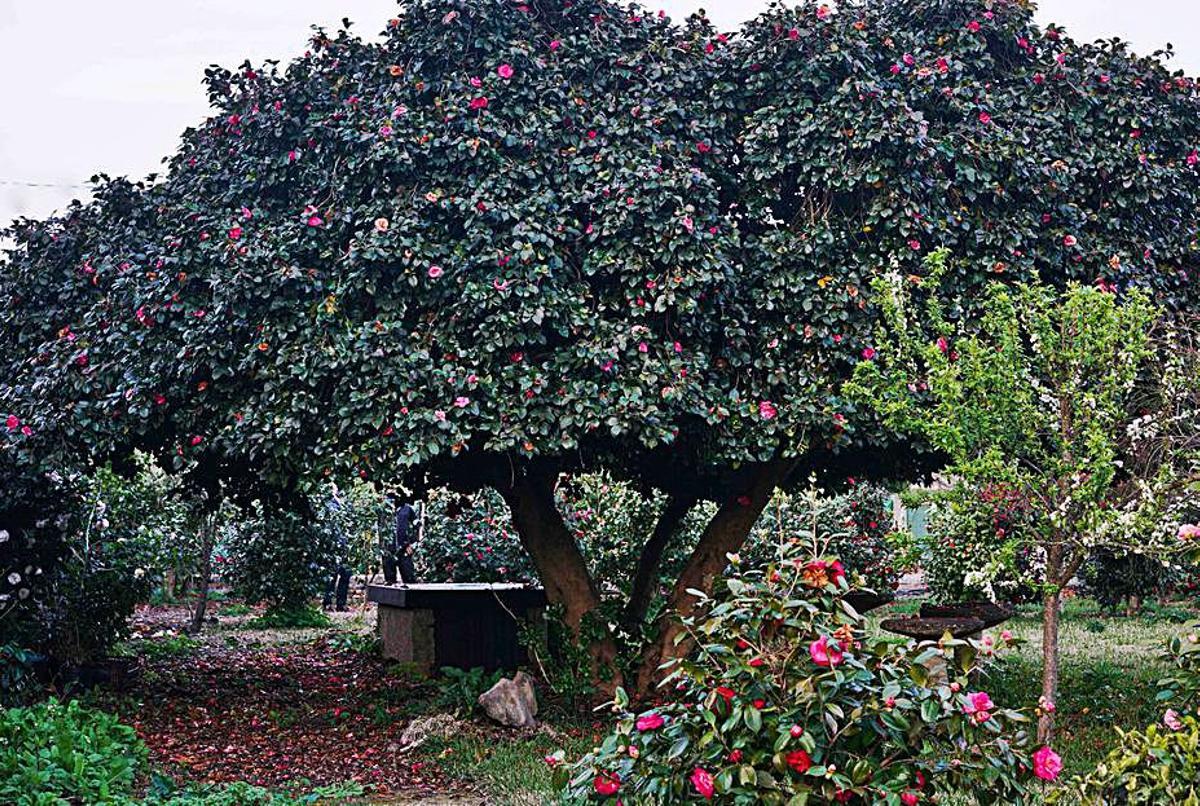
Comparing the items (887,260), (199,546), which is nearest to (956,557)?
(887,260)

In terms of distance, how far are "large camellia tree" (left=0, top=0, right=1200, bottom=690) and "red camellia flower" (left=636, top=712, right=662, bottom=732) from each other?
267 cm

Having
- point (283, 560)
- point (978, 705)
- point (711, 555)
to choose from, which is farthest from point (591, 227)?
point (283, 560)

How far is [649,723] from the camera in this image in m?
3.44

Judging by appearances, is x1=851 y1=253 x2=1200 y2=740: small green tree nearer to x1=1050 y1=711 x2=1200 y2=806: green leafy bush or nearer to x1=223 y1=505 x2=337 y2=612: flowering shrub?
x1=1050 y1=711 x2=1200 y2=806: green leafy bush

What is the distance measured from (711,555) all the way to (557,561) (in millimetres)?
1073

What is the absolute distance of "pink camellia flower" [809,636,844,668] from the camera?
316cm

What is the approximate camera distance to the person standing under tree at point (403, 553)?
12.0 meters

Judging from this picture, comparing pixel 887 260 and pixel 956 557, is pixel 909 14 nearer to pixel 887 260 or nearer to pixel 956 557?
pixel 887 260

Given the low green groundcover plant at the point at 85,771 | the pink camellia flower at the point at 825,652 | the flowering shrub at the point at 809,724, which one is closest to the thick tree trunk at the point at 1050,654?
the flowering shrub at the point at 809,724

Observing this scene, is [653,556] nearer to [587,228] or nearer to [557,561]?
[557,561]

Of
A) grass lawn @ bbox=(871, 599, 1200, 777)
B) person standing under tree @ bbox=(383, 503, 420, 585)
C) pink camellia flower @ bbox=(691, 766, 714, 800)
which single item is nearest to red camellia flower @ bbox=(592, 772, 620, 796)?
pink camellia flower @ bbox=(691, 766, 714, 800)

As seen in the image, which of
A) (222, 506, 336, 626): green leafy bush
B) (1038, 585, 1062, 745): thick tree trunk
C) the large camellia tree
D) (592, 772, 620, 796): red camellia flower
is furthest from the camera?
(222, 506, 336, 626): green leafy bush

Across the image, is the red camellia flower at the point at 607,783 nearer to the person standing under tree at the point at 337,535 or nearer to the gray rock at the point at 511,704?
the gray rock at the point at 511,704

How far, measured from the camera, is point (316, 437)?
6449mm
